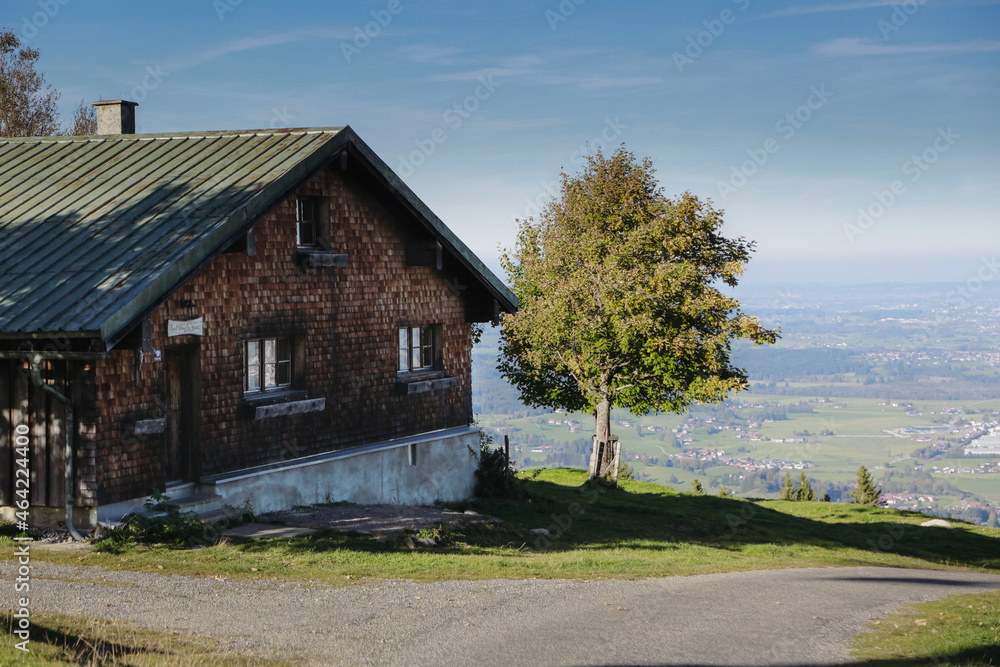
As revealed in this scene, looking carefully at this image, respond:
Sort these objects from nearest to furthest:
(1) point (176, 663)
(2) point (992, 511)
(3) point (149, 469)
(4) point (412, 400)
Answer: (1) point (176, 663), (3) point (149, 469), (4) point (412, 400), (2) point (992, 511)

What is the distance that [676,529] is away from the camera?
895 inches

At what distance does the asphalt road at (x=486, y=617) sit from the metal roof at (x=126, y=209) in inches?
154

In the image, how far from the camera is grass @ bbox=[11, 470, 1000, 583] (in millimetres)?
13023

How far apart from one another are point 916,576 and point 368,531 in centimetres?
991

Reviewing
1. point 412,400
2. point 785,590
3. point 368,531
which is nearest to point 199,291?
point 368,531

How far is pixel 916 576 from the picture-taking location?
17.0 m

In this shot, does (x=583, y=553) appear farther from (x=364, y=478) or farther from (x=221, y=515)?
(x=221, y=515)

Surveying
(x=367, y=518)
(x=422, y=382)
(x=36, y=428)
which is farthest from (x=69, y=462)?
(x=422, y=382)

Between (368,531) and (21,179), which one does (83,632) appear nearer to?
(368,531)

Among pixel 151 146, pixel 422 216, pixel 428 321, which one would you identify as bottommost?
pixel 428 321

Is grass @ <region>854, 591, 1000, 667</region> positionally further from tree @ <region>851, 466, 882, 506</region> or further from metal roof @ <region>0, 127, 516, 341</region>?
tree @ <region>851, 466, 882, 506</region>

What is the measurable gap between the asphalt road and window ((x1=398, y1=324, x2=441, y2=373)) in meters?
9.50

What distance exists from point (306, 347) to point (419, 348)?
4.24 meters

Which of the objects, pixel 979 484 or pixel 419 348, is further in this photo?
pixel 979 484
